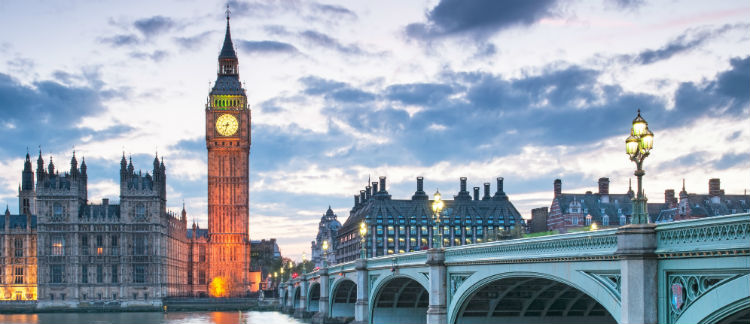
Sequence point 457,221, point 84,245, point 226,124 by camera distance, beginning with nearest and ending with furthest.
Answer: point 84,245, point 226,124, point 457,221

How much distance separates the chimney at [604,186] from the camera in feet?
427

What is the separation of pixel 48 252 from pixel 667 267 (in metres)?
142

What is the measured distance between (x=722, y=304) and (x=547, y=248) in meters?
11.7

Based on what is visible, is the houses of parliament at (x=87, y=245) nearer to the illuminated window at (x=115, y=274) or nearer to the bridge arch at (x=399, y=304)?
the illuminated window at (x=115, y=274)

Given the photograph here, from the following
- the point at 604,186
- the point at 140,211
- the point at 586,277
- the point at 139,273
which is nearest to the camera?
the point at 586,277

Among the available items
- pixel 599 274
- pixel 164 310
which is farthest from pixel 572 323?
pixel 164 310

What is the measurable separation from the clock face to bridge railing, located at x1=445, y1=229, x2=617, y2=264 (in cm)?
13819

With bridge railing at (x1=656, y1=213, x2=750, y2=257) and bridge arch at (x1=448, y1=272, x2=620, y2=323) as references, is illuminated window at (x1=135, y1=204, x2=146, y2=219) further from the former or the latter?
bridge railing at (x1=656, y1=213, x2=750, y2=257)

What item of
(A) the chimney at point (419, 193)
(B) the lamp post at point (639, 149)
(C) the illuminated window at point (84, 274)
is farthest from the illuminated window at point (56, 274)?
(B) the lamp post at point (639, 149)

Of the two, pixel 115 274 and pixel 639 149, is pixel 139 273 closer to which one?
pixel 115 274

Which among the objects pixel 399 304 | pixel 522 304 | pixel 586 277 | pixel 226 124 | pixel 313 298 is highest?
pixel 226 124

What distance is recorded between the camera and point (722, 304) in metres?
20.7

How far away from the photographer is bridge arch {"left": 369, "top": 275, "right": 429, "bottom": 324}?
6588 cm

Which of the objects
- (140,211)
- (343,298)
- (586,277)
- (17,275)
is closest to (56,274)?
(17,275)
